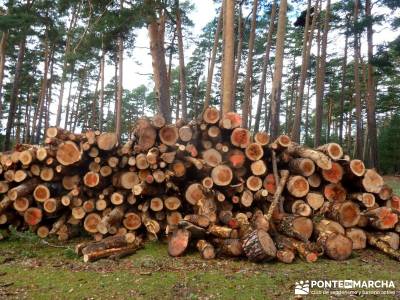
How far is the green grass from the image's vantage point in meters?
4.09

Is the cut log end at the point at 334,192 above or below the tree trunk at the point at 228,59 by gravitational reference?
below

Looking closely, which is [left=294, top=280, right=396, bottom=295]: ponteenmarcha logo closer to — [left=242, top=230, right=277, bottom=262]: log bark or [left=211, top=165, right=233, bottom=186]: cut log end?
[left=242, top=230, right=277, bottom=262]: log bark

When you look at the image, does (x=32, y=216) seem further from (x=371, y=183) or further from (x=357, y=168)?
(x=371, y=183)

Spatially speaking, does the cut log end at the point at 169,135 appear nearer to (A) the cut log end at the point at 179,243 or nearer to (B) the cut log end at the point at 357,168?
(A) the cut log end at the point at 179,243

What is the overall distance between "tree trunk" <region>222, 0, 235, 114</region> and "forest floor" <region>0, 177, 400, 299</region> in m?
5.35

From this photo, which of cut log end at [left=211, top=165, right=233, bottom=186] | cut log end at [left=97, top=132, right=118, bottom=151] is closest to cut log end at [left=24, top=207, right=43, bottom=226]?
cut log end at [left=97, top=132, right=118, bottom=151]

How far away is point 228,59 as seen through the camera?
404 inches

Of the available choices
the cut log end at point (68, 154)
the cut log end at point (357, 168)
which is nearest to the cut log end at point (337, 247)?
the cut log end at point (357, 168)

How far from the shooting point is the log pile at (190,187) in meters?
5.88

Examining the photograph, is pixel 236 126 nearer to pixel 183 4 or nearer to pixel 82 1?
pixel 82 1

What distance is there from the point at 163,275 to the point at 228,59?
7170 millimetres

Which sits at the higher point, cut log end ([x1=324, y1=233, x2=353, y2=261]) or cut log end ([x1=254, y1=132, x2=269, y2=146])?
cut log end ([x1=254, y1=132, x2=269, y2=146])

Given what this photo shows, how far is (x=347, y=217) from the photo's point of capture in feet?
19.3

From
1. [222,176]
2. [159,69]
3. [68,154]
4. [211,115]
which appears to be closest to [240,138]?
[211,115]
